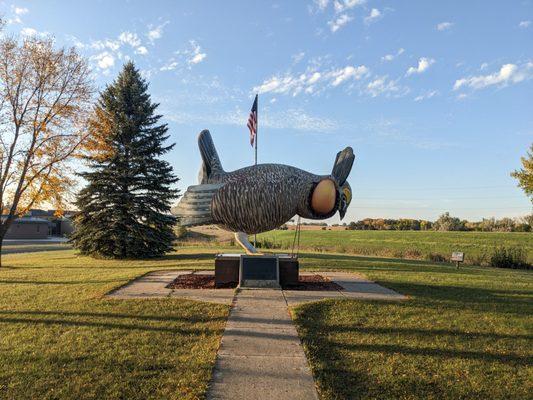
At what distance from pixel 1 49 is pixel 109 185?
7154 millimetres

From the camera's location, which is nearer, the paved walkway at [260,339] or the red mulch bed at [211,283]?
the paved walkway at [260,339]

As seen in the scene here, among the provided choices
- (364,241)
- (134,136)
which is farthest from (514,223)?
(134,136)

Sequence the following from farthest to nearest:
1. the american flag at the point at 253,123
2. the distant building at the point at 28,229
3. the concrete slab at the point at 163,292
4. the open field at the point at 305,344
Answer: the distant building at the point at 28,229 < the american flag at the point at 253,123 < the concrete slab at the point at 163,292 < the open field at the point at 305,344

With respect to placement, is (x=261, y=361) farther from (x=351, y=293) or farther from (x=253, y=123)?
(x=253, y=123)

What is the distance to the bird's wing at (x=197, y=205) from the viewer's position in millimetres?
9570

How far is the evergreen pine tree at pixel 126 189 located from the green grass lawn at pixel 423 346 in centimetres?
1385

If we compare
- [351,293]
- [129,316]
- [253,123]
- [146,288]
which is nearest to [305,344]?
[129,316]

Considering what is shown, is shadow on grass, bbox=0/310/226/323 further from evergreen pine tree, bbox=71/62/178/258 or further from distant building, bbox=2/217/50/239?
distant building, bbox=2/217/50/239

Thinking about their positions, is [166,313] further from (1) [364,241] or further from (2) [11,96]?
(1) [364,241]

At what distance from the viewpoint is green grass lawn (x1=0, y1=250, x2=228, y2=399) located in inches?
166

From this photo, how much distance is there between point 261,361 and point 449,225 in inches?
2434

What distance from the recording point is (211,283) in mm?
10922

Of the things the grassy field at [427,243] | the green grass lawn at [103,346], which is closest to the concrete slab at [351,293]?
the green grass lawn at [103,346]

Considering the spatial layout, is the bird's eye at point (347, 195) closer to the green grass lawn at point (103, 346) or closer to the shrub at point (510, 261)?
the green grass lawn at point (103, 346)
